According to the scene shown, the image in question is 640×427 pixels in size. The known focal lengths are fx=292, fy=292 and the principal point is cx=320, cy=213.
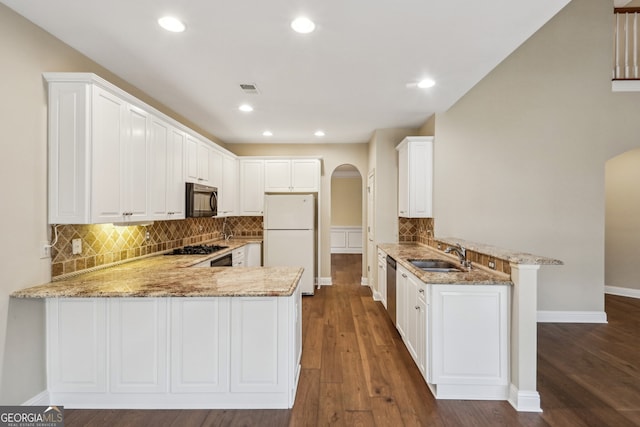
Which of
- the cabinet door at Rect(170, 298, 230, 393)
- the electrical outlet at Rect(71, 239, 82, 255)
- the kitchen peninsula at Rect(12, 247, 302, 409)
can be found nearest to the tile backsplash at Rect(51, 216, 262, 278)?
the electrical outlet at Rect(71, 239, 82, 255)

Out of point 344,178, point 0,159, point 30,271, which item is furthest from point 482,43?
point 344,178

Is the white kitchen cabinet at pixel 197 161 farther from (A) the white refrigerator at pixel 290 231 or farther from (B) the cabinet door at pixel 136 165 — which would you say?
(A) the white refrigerator at pixel 290 231

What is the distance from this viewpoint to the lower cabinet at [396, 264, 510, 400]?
2.27 m

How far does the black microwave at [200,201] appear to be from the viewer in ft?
11.4

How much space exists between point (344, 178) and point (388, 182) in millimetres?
5178

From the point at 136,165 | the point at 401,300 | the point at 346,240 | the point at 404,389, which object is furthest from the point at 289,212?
the point at 346,240

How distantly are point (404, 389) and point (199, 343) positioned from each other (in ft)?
5.47

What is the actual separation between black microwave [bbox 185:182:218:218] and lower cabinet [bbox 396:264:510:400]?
2755 millimetres

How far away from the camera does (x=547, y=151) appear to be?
12.8 feet

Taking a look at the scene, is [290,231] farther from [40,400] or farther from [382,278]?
[40,400]

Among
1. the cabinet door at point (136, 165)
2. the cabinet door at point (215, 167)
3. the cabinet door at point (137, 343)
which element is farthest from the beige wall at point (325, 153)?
the cabinet door at point (137, 343)

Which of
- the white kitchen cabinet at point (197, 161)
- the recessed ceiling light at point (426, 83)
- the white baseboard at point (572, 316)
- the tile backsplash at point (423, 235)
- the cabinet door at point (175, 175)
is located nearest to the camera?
the tile backsplash at point (423, 235)

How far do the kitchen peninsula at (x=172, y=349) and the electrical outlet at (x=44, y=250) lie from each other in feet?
0.68

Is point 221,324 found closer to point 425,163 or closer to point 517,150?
point 425,163
